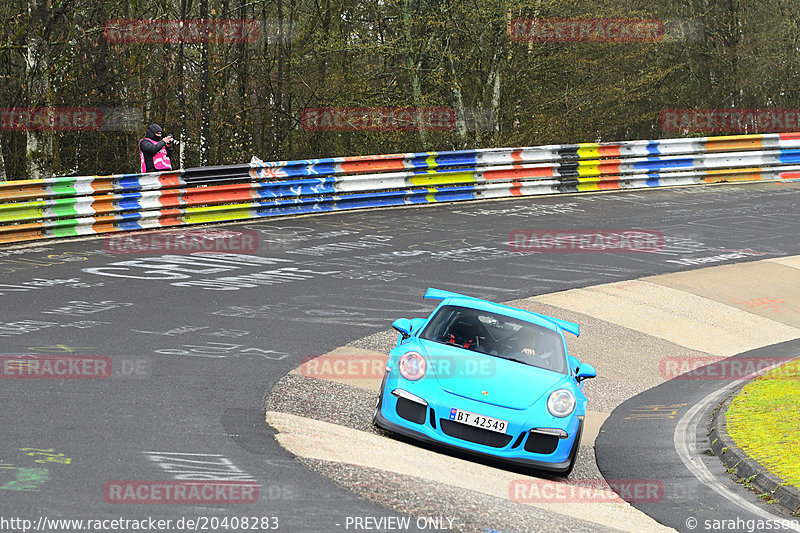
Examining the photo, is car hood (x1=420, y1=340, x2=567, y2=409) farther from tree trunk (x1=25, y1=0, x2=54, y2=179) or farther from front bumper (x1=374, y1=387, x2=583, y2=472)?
tree trunk (x1=25, y1=0, x2=54, y2=179)

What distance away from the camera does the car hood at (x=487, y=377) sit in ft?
26.8

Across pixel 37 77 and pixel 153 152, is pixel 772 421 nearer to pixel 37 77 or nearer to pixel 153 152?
pixel 153 152

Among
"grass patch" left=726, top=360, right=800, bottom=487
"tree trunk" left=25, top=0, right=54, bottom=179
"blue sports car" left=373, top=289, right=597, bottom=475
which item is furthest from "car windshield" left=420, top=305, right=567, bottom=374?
"tree trunk" left=25, top=0, right=54, bottom=179

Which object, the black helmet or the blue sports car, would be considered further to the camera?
the black helmet

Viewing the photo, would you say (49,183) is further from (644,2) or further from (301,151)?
(644,2)

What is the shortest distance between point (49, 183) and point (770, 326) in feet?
39.6

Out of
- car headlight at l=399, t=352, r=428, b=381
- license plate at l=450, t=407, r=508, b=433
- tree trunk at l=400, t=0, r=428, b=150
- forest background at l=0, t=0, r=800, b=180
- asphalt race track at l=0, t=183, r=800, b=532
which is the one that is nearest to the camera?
asphalt race track at l=0, t=183, r=800, b=532

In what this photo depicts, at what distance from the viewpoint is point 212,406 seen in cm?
873

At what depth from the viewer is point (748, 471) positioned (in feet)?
28.2

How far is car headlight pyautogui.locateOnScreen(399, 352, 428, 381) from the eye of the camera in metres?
8.31

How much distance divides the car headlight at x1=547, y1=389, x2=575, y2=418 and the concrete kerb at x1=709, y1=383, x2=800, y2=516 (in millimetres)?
1698

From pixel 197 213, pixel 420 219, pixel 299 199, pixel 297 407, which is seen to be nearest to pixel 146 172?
pixel 197 213

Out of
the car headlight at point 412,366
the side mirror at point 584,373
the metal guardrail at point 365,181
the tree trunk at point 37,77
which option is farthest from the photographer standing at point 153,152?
the side mirror at point 584,373

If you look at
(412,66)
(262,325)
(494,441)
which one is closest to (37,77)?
(412,66)
